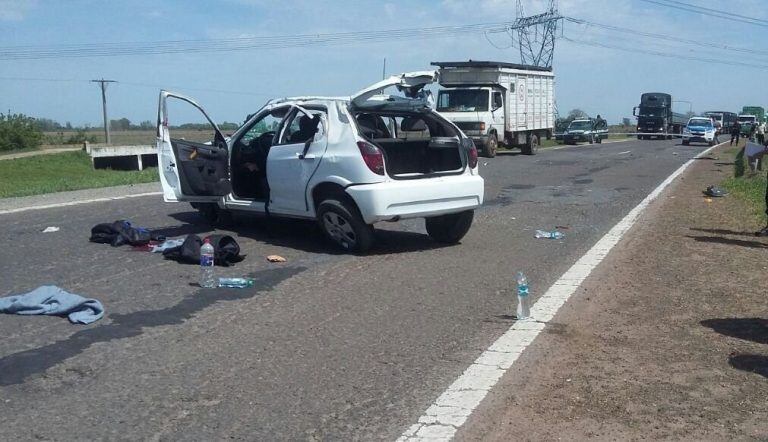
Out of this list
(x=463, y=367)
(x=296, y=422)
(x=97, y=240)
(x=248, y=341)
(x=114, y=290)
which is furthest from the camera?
(x=97, y=240)

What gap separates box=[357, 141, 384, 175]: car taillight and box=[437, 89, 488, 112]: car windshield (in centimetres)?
2491

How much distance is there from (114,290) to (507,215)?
7652mm

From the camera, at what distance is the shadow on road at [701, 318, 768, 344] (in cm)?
611

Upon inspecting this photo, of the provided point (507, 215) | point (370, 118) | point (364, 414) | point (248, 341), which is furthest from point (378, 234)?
point (364, 414)

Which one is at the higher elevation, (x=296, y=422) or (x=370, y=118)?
(x=370, y=118)

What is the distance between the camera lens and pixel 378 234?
11.0 meters

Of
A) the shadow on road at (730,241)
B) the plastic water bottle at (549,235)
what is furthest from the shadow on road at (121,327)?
the shadow on road at (730,241)

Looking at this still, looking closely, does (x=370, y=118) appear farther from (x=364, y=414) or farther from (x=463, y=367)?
(x=364, y=414)

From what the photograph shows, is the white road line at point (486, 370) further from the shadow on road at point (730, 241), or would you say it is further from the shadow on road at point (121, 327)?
the shadow on road at point (730, 241)

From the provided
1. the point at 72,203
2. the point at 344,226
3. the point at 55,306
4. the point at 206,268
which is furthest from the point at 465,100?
the point at 55,306

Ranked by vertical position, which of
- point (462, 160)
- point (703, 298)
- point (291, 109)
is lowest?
point (703, 298)

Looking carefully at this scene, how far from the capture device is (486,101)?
1321 inches

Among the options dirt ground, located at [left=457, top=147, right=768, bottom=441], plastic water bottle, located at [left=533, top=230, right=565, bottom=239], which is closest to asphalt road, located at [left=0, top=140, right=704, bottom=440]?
plastic water bottle, located at [left=533, top=230, right=565, bottom=239]

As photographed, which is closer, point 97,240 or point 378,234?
point 97,240
